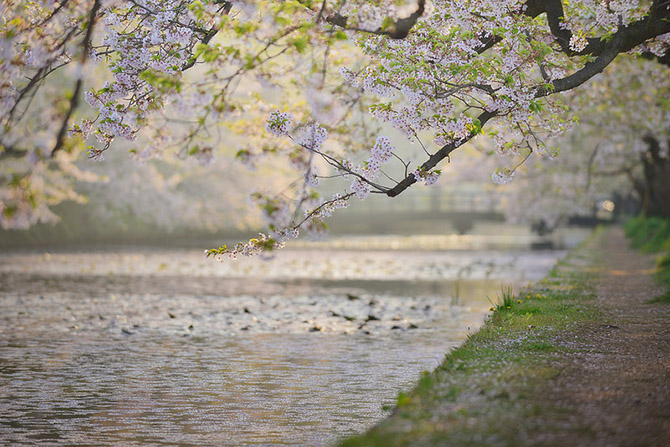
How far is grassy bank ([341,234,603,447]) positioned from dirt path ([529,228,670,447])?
19cm

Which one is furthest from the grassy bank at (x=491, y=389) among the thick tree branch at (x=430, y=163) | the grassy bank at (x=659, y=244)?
the grassy bank at (x=659, y=244)

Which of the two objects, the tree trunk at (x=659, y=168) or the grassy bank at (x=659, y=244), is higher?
the tree trunk at (x=659, y=168)

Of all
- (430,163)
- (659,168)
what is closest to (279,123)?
(430,163)

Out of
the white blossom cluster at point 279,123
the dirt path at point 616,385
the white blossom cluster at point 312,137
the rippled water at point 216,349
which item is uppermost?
the white blossom cluster at point 279,123

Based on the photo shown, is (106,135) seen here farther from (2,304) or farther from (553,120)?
(2,304)

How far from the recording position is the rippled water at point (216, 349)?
1075cm

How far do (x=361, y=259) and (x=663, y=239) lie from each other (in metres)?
13.8

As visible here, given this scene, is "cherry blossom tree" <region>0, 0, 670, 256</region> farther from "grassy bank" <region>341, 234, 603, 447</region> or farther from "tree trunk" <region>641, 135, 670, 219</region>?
"tree trunk" <region>641, 135, 670, 219</region>

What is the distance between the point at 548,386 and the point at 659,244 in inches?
1073

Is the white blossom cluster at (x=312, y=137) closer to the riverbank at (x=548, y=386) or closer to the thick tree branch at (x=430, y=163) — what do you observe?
the thick tree branch at (x=430, y=163)

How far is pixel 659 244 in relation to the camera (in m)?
34.5

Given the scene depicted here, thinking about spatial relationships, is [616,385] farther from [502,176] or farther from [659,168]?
[659,168]

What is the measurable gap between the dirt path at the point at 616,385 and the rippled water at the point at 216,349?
2591 mm

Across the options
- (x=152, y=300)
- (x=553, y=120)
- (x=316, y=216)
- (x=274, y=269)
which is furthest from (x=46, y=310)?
(x=274, y=269)
